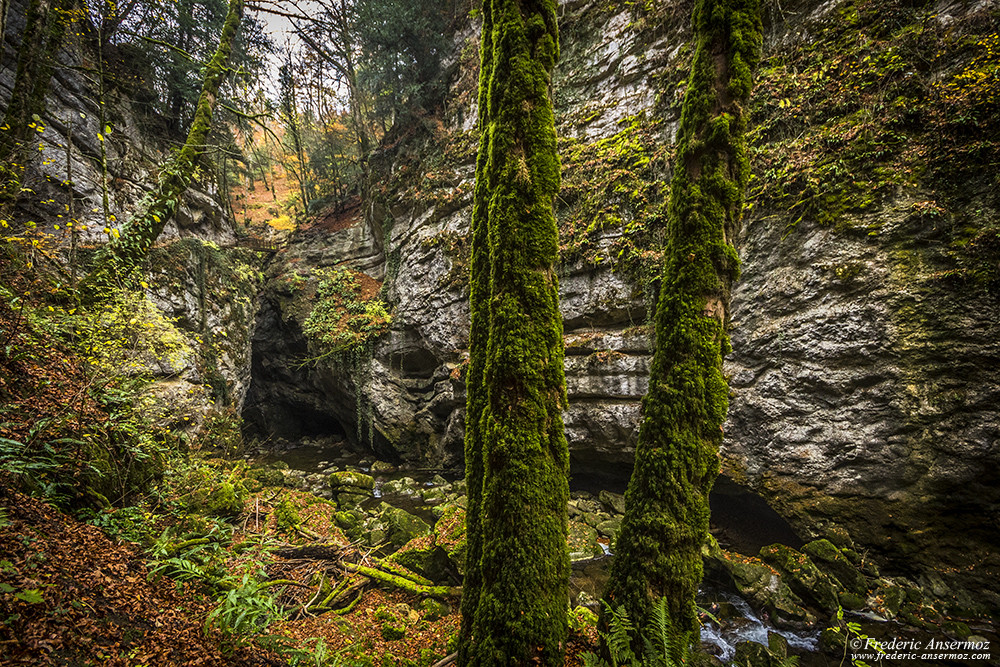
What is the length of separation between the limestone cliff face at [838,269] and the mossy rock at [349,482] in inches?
230

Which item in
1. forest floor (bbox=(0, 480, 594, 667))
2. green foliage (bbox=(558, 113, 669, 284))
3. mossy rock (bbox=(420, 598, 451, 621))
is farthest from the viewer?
green foliage (bbox=(558, 113, 669, 284))

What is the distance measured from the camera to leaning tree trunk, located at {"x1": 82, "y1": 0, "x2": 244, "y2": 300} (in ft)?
19.0

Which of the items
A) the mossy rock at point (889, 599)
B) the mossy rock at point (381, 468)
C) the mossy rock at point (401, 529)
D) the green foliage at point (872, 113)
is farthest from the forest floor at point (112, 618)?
the mossy rock at point (381, 468)

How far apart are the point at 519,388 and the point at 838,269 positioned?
6.49 metres

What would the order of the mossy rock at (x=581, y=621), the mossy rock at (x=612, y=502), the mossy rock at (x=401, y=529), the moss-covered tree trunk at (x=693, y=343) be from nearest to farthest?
the moss-covered tree trunk at (x=693, y=343) → the mossy rock at (x=581, y=621) → the mossy rock at (x=401, y=529) → the mossy rock at (x=612, y=502)

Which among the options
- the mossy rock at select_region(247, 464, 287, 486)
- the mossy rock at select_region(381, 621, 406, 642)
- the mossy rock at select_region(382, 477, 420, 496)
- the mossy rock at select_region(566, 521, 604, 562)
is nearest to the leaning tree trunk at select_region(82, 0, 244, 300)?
the mossy rock at select_region(247, 464, 287, 486)

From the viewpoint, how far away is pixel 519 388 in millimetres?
2889

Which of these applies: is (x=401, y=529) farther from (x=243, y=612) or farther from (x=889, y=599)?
(x=889, y=599)

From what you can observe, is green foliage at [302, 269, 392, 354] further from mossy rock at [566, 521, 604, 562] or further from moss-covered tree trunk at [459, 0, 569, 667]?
moss-covered tree trunk at [459, 0, 569, 667]

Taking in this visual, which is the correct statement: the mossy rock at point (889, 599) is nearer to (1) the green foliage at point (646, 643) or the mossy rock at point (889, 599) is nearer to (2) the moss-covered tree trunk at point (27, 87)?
(1) the green foliage at point (646, 643)

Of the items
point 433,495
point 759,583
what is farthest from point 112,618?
point 759,583

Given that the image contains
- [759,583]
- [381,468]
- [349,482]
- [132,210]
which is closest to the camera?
[759,583]

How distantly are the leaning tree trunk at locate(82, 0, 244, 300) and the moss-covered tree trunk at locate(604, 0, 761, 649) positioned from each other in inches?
327

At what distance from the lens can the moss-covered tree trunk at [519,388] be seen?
8.59 ft
